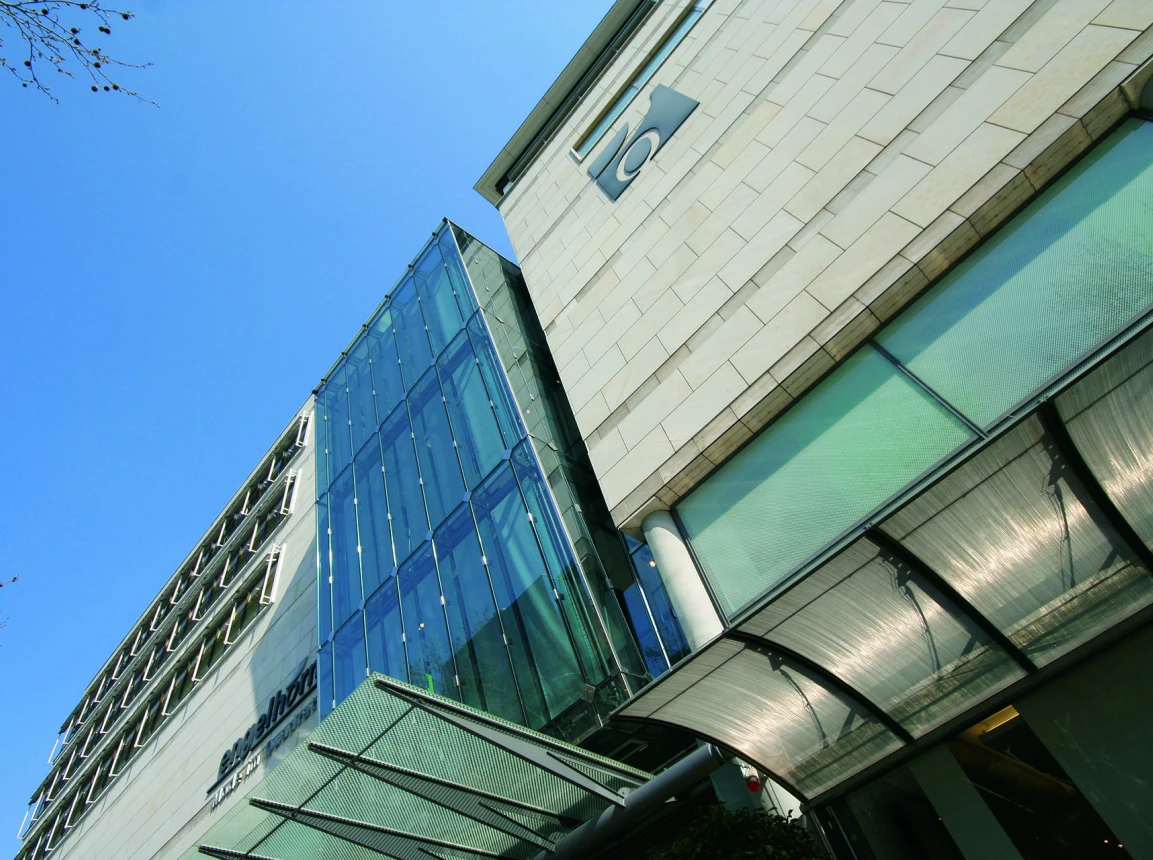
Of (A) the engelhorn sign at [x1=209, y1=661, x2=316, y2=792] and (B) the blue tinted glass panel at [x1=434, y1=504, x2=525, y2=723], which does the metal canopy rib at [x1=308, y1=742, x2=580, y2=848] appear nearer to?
(B) the blue tinted glass panel at [x1=434, y1=504, x2=525, y2=723]

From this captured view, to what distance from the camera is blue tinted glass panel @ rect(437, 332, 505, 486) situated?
1230 centimetres

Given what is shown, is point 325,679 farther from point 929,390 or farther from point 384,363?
point 929,390

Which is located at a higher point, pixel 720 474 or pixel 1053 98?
pixel 1053 98

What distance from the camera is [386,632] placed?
12.8 metres

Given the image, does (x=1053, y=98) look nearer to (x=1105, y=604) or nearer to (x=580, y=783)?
(x=1105, y=604)

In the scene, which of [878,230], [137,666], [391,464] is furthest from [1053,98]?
[137,666]

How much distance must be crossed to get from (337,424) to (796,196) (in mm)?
13080

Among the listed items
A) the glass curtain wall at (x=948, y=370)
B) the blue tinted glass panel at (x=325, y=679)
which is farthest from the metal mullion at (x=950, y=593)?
the blue tinted glass panel at (x=325, y=679)

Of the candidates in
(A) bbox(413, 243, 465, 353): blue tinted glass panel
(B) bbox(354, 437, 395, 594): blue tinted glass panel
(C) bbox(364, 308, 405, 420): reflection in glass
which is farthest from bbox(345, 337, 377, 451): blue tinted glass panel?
(A) bbox(413, 243, 465, 353): blue tinted glass panel

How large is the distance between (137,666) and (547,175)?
Result: 25232 millimetres

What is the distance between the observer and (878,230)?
8.49 metres

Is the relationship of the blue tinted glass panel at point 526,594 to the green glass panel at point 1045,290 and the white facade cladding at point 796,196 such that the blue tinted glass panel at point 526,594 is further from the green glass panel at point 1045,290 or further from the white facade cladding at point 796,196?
the green glass panel at point 1045,290

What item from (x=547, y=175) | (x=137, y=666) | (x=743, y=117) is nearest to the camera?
(x=743, y=117)

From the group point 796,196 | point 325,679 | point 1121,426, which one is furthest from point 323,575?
point 1121,426
